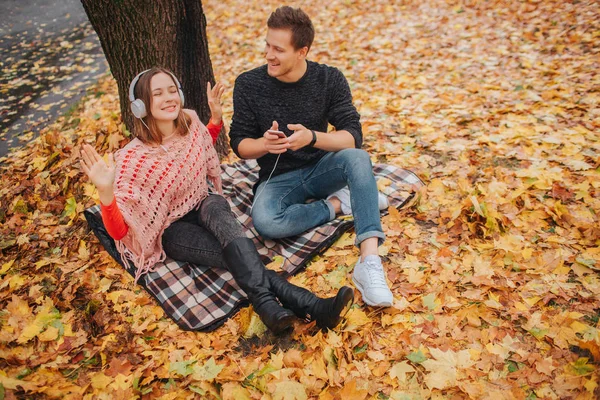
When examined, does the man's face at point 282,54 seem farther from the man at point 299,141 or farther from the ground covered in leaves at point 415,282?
the ground covered in leaves at point 415,282

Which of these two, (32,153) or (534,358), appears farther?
(32,153)

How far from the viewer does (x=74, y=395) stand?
231 centimetres

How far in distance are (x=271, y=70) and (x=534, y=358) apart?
8.70ft

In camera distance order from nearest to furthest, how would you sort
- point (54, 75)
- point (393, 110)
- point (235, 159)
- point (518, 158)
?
1. point (518, 158)
2. point (235, 159)
3. point (393, 110)
4. point (54, 75)

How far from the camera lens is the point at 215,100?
3.33 metres

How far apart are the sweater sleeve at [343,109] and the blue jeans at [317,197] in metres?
0.23

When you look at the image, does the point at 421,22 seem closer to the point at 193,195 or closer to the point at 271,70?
the point at 271,70

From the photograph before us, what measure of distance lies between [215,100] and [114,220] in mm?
1275

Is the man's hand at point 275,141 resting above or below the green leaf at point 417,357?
above

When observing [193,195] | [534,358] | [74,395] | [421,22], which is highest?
[421,22]

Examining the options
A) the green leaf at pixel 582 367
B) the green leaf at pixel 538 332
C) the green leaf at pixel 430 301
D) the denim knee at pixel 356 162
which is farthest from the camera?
the denim knee at pixel 356 162

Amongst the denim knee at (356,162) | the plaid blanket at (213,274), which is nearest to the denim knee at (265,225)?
the plaid blanket at (213,274)

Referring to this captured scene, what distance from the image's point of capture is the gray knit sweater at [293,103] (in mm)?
3283

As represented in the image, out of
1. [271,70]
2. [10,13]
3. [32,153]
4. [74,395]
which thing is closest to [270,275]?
[74,395]
